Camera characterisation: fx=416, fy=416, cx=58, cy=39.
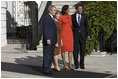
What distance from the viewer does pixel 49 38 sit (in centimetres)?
938

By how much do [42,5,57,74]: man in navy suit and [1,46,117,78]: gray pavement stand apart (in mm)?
271

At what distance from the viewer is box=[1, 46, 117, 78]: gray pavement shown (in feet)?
30.5

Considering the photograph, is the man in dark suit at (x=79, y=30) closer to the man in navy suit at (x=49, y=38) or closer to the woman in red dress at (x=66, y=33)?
the woman in red dress at (x=66, y=33)

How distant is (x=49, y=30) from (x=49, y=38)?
7.1 inches

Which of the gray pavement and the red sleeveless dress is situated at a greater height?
the red sleeveless dress

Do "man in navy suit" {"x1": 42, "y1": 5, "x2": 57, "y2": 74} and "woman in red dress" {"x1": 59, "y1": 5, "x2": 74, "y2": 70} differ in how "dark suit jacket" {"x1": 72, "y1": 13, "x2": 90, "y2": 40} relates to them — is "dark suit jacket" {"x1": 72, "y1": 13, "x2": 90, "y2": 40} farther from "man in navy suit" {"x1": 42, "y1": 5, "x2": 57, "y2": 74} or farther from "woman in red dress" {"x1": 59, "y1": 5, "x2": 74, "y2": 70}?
"man in navy suit" {"x1": 42, "y1": 5, "x2": 57, "y2": 74}

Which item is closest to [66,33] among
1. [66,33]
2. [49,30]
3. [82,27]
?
[66,33]

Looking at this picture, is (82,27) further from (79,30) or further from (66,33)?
(66,33)

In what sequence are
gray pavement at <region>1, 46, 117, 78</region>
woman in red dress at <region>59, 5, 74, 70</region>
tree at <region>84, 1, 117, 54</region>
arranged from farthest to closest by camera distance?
tree at <region>84, 1, 117, 54</region>, woman in red dress at <region>59, 5, 74, 70</region>, gray pavement at <region>1, 46, 117, 78</region>

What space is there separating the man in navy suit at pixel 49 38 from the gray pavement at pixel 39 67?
27 cm

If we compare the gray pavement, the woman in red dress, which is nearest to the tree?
the gray pavement

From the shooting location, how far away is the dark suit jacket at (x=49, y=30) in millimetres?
9374

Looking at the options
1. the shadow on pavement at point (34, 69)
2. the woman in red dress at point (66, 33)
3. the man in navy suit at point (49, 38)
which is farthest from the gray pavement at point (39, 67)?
the woman in red dress at point (66, 33)

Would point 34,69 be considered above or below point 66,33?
below
